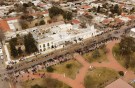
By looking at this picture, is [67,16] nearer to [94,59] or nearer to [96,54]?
[96,54]

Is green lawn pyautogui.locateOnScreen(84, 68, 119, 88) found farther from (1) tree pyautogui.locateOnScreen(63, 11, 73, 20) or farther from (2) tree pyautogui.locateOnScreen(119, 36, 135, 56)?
(1) tree pyautogui.locateOnScreen(63, 11, 73, 20)

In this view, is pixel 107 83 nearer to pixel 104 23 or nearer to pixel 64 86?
pixel 64 86

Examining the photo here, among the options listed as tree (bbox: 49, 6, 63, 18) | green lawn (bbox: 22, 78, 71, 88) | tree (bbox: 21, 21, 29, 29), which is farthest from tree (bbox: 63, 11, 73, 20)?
green lawn (bbox: 22, 78, 71, 88)

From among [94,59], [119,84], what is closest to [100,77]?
[119,84]

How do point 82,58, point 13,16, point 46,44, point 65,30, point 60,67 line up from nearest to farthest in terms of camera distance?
point 60,67
point 82,58
point 46,44
point 65,30
point 13,16

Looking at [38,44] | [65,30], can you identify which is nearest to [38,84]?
[38,44]
